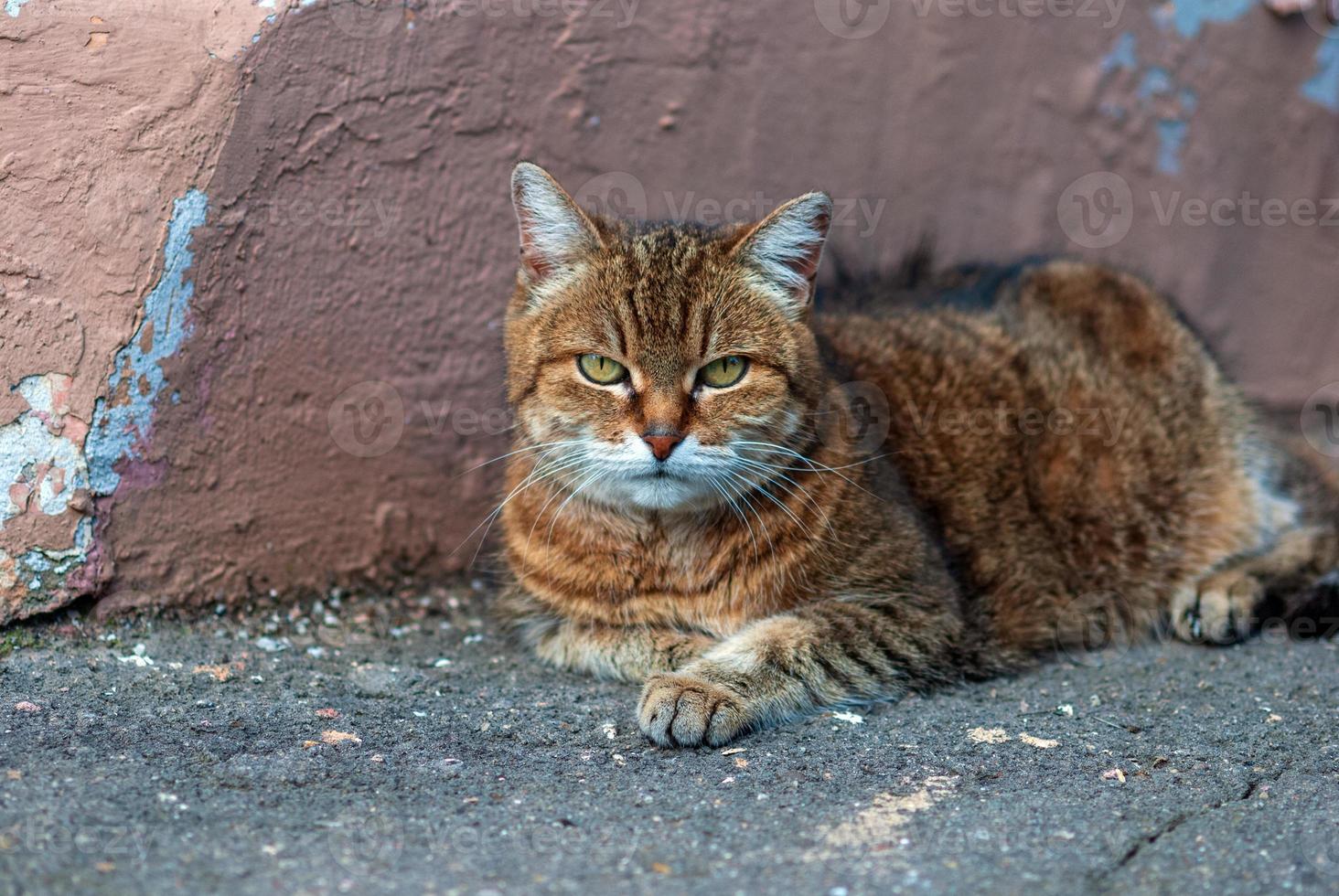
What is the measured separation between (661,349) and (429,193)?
3.97 ft

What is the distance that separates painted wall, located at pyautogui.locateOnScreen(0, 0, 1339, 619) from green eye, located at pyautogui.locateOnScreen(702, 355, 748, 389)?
2.88 feet

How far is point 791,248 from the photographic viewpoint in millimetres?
3562

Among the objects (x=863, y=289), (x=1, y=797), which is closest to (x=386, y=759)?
(x=1, y=797)

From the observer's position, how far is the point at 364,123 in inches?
154

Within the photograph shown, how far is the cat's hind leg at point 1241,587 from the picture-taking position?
4238 mm

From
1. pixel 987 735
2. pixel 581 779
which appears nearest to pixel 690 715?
pixel 581 779

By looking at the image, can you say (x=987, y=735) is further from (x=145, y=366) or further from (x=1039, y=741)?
(x=145, y=366)

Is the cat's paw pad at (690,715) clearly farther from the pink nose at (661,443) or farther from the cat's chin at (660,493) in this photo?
the pink nose at (661,443)

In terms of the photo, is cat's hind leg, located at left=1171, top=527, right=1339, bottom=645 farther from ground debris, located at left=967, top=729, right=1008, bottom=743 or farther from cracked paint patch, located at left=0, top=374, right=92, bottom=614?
cracked paint patch, located at left=0, top=374, right=92, bottom=614

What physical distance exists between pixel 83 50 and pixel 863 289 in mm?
2759

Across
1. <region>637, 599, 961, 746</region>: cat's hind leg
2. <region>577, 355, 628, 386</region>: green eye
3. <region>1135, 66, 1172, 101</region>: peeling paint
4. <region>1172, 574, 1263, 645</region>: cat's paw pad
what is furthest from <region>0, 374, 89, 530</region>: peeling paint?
<region>1135, 66, 1172, 101</region>: peeling paint

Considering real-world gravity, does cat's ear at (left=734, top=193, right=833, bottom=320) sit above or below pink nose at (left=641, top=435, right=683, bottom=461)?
above

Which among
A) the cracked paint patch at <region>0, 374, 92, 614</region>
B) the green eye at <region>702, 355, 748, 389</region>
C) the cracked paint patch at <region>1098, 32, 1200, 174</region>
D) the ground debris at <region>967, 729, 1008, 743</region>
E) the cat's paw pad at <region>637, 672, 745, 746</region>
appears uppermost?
the cracked paint patch at <region>1098, 32, 1200, 174</region>

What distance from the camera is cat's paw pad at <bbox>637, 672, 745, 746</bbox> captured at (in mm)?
3139
